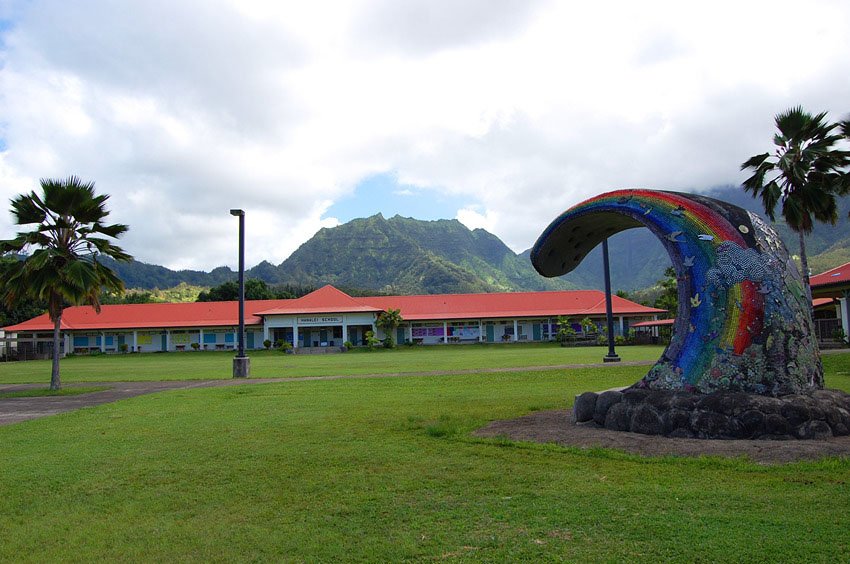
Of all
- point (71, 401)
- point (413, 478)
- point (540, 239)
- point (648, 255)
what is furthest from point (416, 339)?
point (648, 255)

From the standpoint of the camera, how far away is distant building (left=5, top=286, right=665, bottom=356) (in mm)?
58719

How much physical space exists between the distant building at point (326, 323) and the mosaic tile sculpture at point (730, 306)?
48924 mm

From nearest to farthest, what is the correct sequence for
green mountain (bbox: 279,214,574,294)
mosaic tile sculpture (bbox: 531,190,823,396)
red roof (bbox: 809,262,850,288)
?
mosaic tile sculpture (bbox: 531,190,823,396) → red roof (bbox: 809,262,850,288) → green mountain (bbox: 279,214,574,294)

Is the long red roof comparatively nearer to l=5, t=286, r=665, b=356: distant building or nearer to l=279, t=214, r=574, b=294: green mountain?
l=5, t=286, r=665, b=356: distant building

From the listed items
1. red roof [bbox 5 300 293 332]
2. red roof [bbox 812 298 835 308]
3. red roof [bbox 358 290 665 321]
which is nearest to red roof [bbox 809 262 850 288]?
red roof [bbox 812 298 835 308]

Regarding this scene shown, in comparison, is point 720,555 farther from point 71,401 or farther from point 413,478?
point 71,401

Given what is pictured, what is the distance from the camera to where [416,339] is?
197 ft

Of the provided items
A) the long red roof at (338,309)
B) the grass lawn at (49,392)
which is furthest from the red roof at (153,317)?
the grass lawn at (49,392)

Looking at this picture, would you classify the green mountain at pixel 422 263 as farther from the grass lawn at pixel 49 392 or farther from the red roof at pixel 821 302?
the grass lawn at pixel 49 392

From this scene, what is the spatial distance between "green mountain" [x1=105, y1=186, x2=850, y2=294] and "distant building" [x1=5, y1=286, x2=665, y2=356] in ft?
200

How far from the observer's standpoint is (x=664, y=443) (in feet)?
25.1

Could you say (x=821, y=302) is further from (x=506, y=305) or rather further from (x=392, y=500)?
(x=392, y=500)

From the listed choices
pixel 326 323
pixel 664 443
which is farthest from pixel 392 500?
pixel 326 323

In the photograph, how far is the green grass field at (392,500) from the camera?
14.4ft
